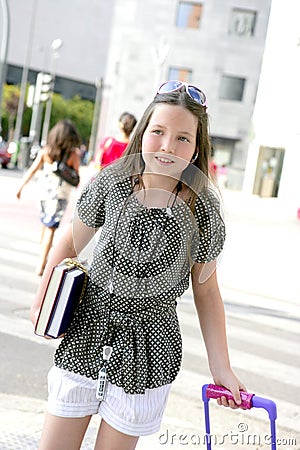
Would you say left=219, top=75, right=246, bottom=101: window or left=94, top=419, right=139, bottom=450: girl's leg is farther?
left=219, top=75, right=246, bottom=101: window

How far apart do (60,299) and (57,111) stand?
244 feet

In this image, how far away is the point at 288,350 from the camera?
6.67 metres

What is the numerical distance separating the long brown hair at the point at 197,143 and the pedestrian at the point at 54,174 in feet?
19.1

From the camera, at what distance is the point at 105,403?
2.38 metres

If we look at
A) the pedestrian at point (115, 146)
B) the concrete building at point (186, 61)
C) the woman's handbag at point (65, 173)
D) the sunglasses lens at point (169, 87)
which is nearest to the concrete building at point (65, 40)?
the concrete building at point (186, 61)

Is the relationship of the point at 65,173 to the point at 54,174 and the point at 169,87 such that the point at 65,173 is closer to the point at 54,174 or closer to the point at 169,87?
the point at 54,174

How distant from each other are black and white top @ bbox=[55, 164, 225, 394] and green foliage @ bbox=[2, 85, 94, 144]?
68.5 m

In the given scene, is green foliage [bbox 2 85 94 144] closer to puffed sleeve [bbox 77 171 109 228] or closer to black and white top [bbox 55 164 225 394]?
puffed sleeve [bbox 77 171 109 228]

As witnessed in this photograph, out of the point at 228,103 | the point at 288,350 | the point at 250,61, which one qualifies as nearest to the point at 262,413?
the point at 288,350

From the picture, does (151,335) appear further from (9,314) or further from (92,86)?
(92,86)

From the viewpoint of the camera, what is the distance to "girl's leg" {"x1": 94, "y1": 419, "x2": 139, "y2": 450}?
7.75 ft

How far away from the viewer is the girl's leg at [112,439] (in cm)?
236

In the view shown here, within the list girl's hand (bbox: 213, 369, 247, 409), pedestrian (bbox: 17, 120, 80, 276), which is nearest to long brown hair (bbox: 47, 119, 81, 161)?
pedestrian (bbox: 17, 120, 80, 276)

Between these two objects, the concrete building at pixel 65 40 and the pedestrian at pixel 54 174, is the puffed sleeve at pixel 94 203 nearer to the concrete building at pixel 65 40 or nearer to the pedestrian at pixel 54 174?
the pedestrian at pixel 54 174
